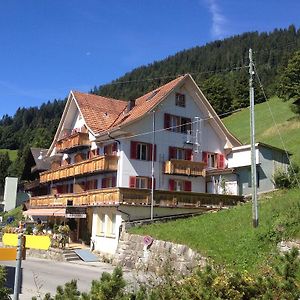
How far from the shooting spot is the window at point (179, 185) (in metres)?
38.4

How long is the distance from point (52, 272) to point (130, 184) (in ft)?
43.2

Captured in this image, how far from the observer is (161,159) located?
38.3m

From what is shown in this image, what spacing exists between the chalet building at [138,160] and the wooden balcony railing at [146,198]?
7 cm

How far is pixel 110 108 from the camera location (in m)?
46.1

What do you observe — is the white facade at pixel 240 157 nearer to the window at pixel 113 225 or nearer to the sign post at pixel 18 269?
the window at pixel 113 225

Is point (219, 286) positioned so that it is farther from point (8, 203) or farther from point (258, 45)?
point (258, 45)

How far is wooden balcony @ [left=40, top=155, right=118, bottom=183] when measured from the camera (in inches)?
1417

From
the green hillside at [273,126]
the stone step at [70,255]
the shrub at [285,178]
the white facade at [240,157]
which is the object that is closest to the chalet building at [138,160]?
the white facade at [240,157]

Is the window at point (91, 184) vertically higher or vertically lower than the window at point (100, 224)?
higher

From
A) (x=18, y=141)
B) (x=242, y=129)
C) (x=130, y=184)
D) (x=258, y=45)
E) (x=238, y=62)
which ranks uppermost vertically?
(x=258, y=45)

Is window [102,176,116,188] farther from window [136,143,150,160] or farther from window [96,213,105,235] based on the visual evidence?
window [96,213,105,235]

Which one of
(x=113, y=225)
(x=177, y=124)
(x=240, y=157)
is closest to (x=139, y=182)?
(x=113, y=225)

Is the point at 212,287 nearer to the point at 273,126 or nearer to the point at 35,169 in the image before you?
the point at 35,169

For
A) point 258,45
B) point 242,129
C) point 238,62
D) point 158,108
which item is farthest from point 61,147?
point 258,45
